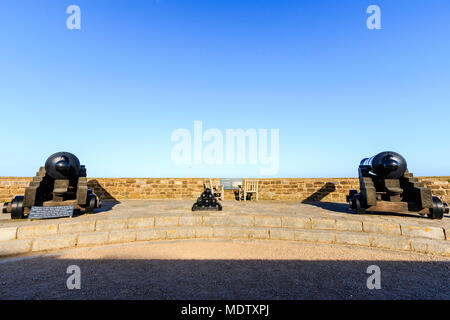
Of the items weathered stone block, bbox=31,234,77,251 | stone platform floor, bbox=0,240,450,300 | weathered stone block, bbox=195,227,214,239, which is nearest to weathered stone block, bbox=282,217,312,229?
stone platform floor, bbox=0,240,450,300

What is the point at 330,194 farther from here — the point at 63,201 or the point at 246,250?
the point at 63,201

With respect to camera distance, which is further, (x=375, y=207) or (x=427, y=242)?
(x=375, y=207)

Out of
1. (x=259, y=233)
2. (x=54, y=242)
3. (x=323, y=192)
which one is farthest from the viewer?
(x=323, y=192)

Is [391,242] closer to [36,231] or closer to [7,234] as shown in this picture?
[36,231]

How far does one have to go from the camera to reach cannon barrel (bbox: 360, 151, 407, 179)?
547cm

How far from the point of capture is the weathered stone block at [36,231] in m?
4.09

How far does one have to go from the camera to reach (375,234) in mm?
4293

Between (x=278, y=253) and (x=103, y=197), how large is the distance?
9.23 meters

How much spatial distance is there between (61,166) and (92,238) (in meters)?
2.62

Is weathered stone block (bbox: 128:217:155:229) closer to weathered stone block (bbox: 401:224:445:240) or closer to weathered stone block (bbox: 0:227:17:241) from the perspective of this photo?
weathered stone block (bbox: 0:227:17:241)

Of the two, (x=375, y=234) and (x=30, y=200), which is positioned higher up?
(x=30, y=200)

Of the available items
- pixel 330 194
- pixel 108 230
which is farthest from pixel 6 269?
pixel 330 194

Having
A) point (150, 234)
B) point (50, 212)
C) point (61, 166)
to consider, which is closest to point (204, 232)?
point (150, 234)

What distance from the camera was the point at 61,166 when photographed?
5.59 metres
